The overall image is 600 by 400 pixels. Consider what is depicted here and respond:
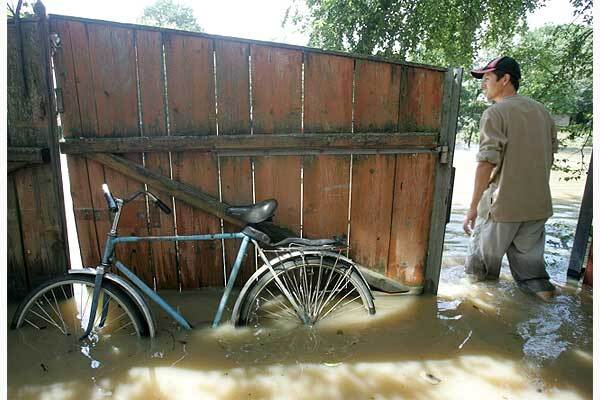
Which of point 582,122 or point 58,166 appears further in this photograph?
point 582,122

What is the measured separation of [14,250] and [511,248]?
13.3 feet

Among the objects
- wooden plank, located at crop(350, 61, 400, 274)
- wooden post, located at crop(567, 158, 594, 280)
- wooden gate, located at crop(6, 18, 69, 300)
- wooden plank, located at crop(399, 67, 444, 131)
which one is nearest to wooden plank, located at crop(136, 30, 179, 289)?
wooden gate, located at crop(6, 18, 69, 300)

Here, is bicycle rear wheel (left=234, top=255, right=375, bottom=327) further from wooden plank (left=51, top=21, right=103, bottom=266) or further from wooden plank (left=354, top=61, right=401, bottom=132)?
wooden plank (left=51, top=21, right=103, bottom=266)

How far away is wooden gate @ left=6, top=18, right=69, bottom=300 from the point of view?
2.66m

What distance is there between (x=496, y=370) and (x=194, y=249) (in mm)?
2337

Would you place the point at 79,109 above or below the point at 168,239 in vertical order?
above

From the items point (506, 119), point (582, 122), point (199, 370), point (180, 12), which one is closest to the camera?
point (199, 370)

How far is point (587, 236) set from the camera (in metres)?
3.60

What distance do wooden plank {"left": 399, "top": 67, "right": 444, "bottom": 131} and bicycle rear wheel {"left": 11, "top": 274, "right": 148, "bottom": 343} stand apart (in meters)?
2.39

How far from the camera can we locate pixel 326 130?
2943mm

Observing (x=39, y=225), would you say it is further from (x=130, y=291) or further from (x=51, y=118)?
(x=130, y=291)

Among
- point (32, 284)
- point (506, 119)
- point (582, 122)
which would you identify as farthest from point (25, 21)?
point (582, 122)

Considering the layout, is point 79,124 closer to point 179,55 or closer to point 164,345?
point 179,55

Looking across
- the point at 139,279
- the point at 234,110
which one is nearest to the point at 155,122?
the point at 234,110
